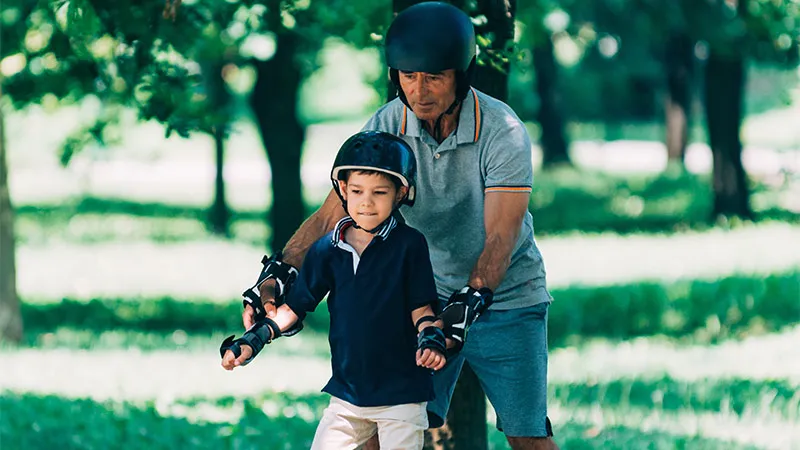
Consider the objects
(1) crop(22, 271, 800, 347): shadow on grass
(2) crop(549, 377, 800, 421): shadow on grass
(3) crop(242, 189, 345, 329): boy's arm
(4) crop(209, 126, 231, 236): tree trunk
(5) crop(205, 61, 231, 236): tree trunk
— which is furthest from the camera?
(4) crop(209, 126, 231, 236): tree trunk

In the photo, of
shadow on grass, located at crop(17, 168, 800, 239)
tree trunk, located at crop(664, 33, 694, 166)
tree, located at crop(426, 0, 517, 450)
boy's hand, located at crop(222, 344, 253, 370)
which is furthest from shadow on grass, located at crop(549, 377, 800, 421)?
tree trunk, located at crop(664, 33, 694, 166)

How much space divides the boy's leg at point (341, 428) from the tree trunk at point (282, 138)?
39.8ft

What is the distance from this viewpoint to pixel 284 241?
17172 millimetres

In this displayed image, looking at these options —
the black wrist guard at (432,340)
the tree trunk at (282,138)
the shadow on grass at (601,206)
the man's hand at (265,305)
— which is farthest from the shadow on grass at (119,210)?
the black wrist guard at (432,340)

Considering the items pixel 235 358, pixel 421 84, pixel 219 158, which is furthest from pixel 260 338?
pixel 219 158

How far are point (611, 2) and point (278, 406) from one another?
50.2ft

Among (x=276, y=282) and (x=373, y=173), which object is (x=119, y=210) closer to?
(x=276, y=282)

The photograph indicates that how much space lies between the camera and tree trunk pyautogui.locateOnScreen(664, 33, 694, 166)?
27.0 metres

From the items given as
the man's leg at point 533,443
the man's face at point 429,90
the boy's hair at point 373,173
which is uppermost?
the man's face at point 429,90

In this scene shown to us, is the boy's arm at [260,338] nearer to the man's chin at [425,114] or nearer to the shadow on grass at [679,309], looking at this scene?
the man's chin at [425,114]

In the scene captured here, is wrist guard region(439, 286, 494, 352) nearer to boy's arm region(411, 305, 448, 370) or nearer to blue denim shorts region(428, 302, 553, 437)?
boy's arm region(411, 305, 448, 370)

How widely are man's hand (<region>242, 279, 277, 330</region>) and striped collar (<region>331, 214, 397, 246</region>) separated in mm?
265

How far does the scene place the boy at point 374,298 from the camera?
3.95 metres

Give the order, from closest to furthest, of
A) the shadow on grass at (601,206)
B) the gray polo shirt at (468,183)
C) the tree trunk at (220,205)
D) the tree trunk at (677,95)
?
1. the gray polo shirt at (468,183)
2. the shadow on grass at (601,206)
3. the tree trunk at (220,205)
4. the tree trunk at (677,95)
